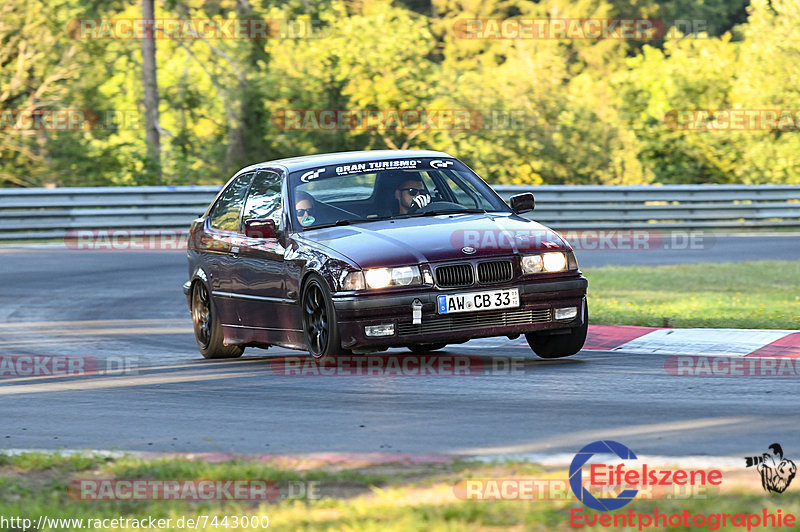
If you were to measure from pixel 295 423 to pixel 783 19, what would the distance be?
2847 centimetres

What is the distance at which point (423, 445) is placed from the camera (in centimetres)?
621

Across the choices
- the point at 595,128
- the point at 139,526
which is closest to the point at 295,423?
the point at 139,526

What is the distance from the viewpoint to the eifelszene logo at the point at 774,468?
16.6 ft

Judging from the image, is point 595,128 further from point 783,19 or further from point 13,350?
point 13,350

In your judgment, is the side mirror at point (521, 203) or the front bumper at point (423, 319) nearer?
the front bumper at point (423, 319)

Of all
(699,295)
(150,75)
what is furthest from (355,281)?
(150,75)
